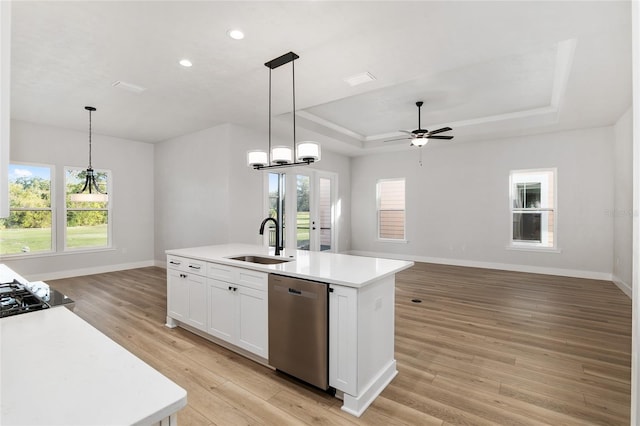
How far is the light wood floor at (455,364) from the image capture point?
204 cm

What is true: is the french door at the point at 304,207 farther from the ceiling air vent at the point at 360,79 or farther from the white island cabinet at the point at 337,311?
the white island cabinet at the point at 337,311

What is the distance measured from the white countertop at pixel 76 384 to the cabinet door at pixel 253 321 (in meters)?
1.46

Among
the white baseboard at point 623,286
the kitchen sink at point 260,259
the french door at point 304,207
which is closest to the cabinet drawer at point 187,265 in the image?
the kitchen sink at point 260,259

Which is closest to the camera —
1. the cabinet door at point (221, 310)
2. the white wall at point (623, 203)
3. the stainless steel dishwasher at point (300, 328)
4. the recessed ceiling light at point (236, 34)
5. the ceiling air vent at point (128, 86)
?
the stainless steel dishwasher at point (300, 328)

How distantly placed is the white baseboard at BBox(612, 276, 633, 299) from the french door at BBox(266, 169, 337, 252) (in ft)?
17.9

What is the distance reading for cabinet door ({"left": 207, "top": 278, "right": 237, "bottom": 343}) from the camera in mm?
2803

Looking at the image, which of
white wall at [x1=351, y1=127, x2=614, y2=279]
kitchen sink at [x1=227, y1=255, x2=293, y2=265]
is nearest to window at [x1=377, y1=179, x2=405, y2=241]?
white wall at [x1=351, y1=127, x2=614, y2=279]

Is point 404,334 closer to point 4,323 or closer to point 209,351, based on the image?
point 209,351

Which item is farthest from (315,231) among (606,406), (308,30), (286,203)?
(606,406)

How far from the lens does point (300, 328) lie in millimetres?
2281

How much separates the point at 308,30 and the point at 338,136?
4.14 meters

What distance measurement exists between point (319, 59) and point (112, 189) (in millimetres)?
5582

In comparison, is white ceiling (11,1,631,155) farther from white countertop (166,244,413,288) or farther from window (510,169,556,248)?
white countertop (166,244,413,288)

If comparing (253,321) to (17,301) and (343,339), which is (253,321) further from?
(17,301)
